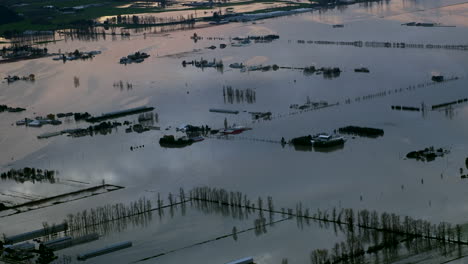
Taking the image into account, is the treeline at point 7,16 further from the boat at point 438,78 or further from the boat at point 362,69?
the boat at point 438,78

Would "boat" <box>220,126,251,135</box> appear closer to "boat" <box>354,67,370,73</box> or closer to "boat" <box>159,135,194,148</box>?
"boat" <box>159,135,194,148</box>

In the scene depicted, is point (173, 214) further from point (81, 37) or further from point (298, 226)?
point (81, 37)

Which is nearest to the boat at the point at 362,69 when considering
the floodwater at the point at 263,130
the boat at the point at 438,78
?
the floodwater at the point at 263,130

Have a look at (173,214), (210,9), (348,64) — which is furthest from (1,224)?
(210,9)

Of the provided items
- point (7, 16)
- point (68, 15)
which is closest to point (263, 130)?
point (7, 16)

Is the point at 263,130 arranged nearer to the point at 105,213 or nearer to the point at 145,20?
the point at 105,213
